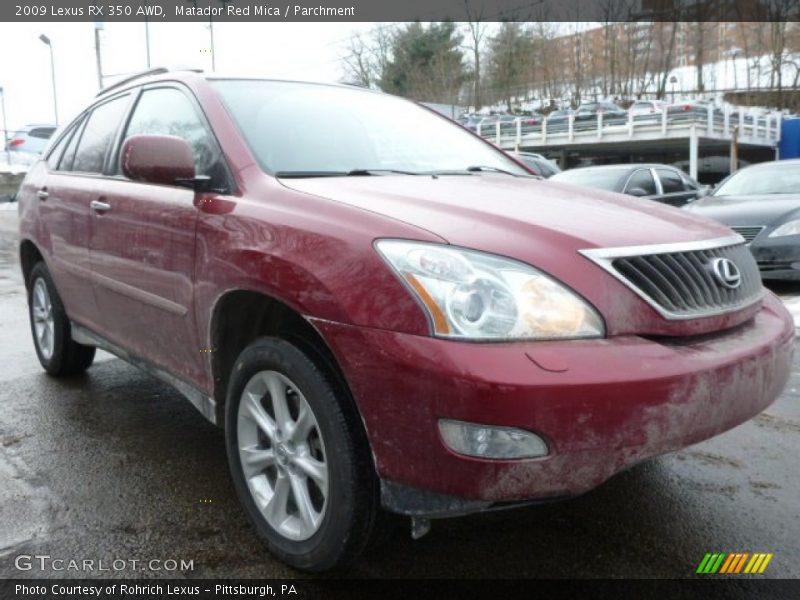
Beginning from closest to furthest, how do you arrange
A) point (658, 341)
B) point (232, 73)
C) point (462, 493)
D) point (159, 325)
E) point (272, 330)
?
point (462, 493)
point (658, 341)
point (272, 330)
point (159, 325)
point (232, 73)

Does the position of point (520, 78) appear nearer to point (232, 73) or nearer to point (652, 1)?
point (652, 1)

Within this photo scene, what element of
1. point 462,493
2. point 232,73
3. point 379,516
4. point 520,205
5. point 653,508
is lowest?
point 653,508

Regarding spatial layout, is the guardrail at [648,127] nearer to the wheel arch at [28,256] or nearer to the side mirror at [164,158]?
the wheel arch at [28,256]

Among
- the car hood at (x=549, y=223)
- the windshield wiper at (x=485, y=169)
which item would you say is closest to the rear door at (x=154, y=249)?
the car hood at (x=549, y=223)

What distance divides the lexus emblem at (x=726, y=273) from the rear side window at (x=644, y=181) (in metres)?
7.71

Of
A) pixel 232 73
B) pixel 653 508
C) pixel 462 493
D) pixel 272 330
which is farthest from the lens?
pixel 232 73

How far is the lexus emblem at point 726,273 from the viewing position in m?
2.29

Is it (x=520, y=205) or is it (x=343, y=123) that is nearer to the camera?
(x=520, y=205)

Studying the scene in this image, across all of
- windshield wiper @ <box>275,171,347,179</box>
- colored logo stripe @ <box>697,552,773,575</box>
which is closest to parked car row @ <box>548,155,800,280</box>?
windshield wiper @ <box>275,171,347,179</box>

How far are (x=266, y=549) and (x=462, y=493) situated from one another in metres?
0.89

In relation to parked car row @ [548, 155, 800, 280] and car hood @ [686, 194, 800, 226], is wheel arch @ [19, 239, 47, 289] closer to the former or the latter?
parked car row @ [548, 155, 800, 280]

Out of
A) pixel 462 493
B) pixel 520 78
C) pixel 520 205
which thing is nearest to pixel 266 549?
pixel 462 493

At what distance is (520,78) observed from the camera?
52.6 meters

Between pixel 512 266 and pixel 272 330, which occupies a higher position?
pixel 512 266
